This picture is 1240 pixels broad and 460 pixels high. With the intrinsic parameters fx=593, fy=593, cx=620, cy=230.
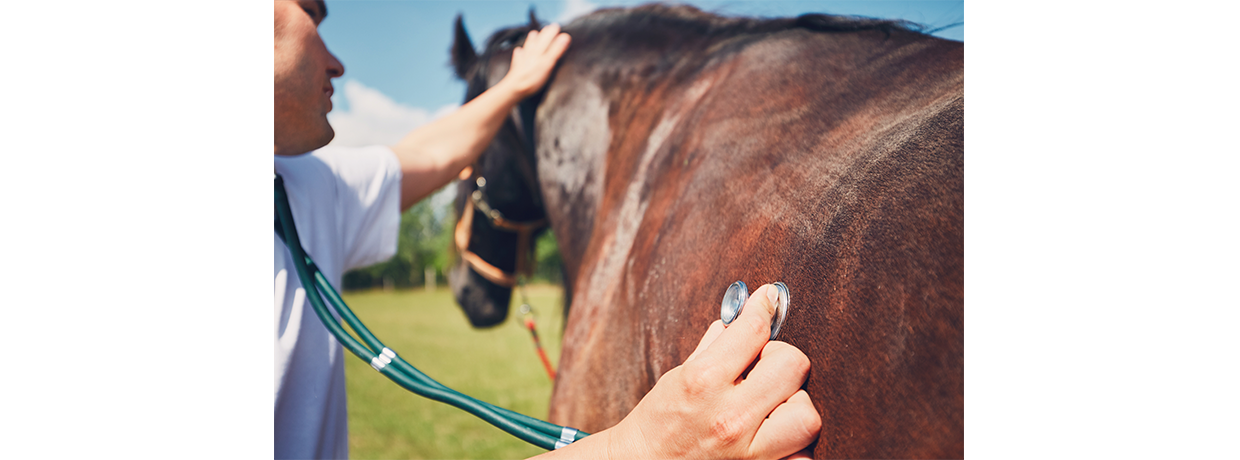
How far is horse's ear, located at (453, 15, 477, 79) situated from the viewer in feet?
4.97

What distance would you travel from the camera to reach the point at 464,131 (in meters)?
1.25

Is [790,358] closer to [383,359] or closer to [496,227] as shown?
[383,359]

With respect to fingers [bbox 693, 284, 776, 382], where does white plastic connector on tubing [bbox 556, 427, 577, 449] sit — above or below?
below

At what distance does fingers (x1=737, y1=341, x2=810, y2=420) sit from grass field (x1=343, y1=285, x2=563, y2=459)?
4.43 feet

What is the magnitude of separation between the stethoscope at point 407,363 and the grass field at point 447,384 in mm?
998

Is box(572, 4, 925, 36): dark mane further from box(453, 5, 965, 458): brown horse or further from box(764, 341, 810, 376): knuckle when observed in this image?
box(764, 341, 810, 376): knuckle

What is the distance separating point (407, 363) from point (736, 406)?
1.61ft

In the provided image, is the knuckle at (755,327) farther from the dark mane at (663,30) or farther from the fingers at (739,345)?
the dark mane at (663,30)

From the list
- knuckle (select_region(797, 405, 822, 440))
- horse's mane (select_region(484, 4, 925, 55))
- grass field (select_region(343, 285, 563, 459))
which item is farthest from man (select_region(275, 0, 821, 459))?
grass field (select_region(343, 285, 563, 459))
